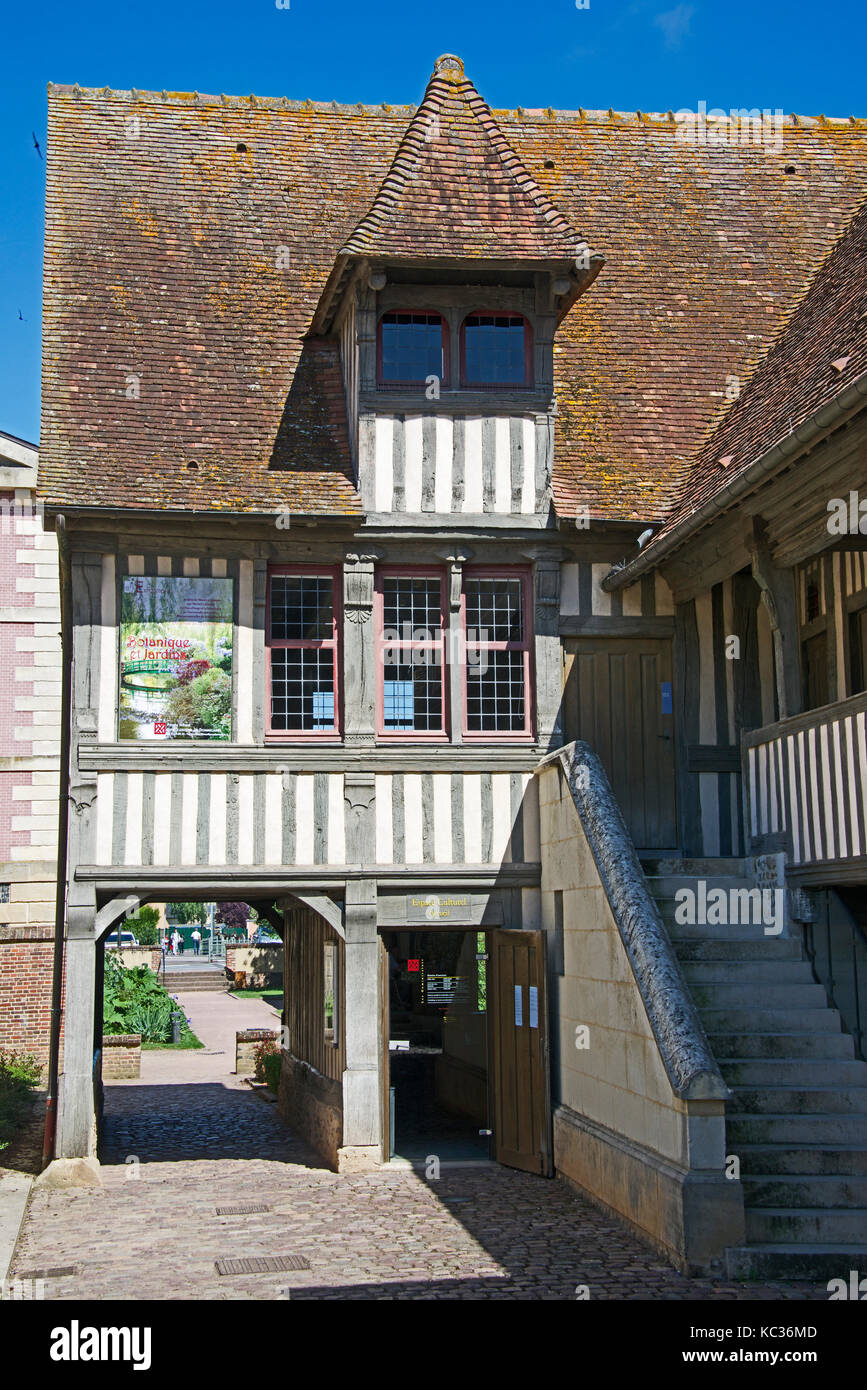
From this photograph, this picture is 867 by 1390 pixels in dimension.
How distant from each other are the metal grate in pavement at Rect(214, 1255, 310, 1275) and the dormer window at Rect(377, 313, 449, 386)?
7790mm

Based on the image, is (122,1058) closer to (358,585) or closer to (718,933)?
(358,585)

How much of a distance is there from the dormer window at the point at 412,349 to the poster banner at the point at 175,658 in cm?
252

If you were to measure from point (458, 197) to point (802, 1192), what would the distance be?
9.33 m

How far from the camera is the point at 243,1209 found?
11.7 m

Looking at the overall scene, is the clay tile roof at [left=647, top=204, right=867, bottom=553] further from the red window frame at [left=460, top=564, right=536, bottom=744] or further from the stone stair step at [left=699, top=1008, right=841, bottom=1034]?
the stone stair step at [left=699, top=1008, right=841, bottom=1034]

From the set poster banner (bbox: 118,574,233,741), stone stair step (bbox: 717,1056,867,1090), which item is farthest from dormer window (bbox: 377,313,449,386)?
stone stair step (bbox: 717,1056,867,1090)

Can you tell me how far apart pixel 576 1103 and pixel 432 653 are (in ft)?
14.1

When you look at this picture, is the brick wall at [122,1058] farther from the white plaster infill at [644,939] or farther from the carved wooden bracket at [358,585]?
the white plaster infill at [644,939]

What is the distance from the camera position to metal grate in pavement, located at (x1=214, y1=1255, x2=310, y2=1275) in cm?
926

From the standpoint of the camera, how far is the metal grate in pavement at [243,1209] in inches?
456

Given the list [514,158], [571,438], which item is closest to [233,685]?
[571,438]

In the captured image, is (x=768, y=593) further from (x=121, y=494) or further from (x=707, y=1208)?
(x=121, y=494)

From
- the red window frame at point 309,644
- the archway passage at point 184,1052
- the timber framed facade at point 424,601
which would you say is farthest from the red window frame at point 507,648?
the archway passage at point 184,1052

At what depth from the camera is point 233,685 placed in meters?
13.6
